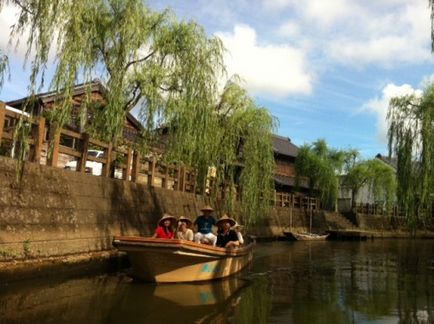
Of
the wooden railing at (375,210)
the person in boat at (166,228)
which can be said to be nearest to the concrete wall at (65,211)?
the person in boat at (166,228)

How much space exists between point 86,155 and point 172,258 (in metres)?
4.11

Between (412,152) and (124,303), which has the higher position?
(412,152)

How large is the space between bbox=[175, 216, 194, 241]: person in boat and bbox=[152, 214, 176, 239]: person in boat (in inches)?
5.6

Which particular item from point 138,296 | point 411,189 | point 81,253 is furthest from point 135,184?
point 411,189

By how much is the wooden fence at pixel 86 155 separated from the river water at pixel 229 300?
2.99 meters

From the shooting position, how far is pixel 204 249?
976cm

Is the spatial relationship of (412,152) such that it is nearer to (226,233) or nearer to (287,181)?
(226,233)

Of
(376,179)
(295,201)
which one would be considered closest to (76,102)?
(295,201)

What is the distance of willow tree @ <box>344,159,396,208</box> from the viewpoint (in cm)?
3903

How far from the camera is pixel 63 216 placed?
422 inches

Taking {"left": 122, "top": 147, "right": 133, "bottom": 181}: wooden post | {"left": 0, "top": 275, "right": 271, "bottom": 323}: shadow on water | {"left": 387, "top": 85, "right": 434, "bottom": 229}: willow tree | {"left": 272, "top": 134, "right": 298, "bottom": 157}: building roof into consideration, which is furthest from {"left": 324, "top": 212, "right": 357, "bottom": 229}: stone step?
{"left": 0, "top": 275, "right": 271, "bottom": 323}: shadow on water

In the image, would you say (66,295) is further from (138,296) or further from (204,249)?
(204,249)

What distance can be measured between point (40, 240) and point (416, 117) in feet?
54.7

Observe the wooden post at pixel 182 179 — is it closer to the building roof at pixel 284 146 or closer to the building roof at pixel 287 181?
the building roof at pixel 287 181
